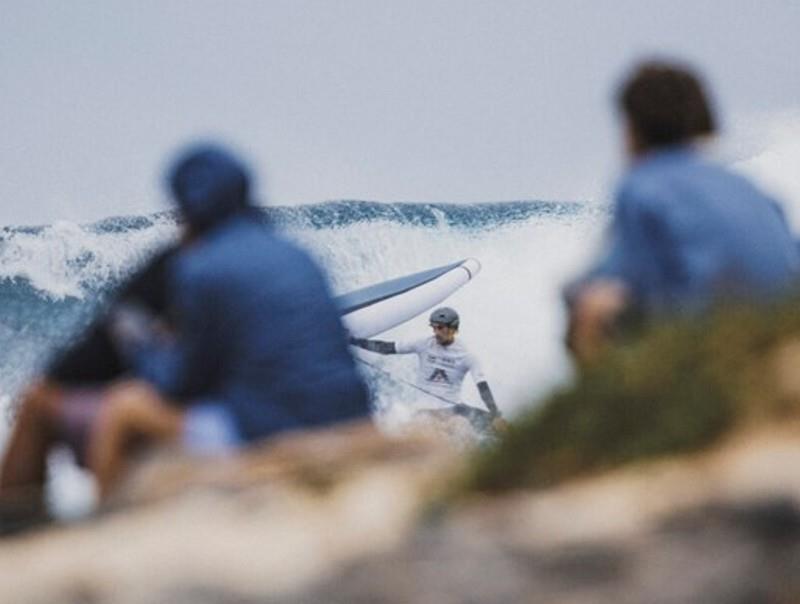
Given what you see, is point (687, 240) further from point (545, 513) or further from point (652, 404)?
point (545, 513)

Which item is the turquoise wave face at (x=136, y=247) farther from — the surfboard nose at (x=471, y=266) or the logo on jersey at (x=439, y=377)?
the logo on jersey at (x=439, y=377)

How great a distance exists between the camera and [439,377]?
17.6m

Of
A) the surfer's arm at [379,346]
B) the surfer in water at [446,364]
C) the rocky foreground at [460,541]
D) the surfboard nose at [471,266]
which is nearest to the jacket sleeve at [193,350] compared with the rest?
the rocky foreground at [460,541]

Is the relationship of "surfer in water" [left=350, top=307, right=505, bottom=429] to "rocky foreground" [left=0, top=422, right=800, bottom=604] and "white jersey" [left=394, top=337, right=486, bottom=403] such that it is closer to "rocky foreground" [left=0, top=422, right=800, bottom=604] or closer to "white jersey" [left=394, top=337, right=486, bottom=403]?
"white jersey" [left=394, top=337, right=486, bottom=403]

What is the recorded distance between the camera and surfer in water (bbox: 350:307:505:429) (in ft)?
57.2

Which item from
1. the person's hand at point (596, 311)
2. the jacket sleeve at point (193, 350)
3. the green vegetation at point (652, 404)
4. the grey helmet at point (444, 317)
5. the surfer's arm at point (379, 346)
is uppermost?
the jacket sleeve at point (193, 350)

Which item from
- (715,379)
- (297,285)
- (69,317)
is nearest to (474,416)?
(297,285)

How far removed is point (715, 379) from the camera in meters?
6.15

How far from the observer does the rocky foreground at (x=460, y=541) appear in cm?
582

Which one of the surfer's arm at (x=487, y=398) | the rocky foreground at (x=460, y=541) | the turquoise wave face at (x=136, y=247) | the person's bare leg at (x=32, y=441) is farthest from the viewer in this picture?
the turquoise wave face at (x=136, y=247)

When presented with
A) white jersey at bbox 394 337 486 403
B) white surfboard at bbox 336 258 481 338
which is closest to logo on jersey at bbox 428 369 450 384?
white jersey at bbox 394 337 486 403

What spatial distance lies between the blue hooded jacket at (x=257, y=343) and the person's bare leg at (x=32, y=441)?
1.06 feet

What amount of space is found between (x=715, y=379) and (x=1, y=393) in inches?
1637

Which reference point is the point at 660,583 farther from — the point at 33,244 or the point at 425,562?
the point at 33,244
